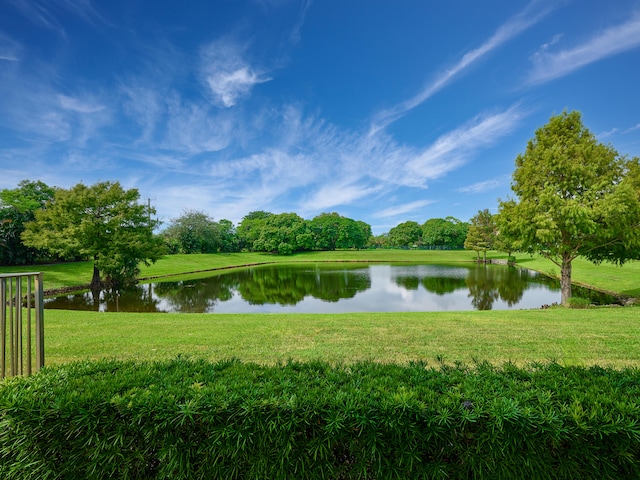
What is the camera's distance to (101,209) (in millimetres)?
19125

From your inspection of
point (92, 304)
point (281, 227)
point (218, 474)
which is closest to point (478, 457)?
point (218, 474)

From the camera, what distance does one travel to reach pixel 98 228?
60.5 feet

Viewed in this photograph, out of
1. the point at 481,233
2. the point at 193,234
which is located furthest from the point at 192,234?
the point at 481,233

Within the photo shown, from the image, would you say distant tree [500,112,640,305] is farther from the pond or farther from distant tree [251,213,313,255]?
distant tree [251,213,313,255]

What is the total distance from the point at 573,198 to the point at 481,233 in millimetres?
39154

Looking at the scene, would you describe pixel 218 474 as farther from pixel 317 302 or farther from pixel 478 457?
pixel 317 302

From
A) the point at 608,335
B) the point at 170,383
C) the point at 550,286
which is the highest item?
the point at 170,383

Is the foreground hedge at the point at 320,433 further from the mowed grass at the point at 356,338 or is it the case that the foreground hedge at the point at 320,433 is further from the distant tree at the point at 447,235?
the distant tree at the point at 447,235

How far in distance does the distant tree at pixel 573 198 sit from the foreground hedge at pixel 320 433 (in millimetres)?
12043

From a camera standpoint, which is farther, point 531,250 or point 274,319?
point 531,250

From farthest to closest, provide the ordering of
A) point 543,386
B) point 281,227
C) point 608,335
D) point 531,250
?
point 281,227 < point 531,250 < point 608,335 < point 543,386

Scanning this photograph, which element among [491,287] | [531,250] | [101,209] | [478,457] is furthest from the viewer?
[491,287]

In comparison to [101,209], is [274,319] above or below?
below

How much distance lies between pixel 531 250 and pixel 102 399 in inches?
622
